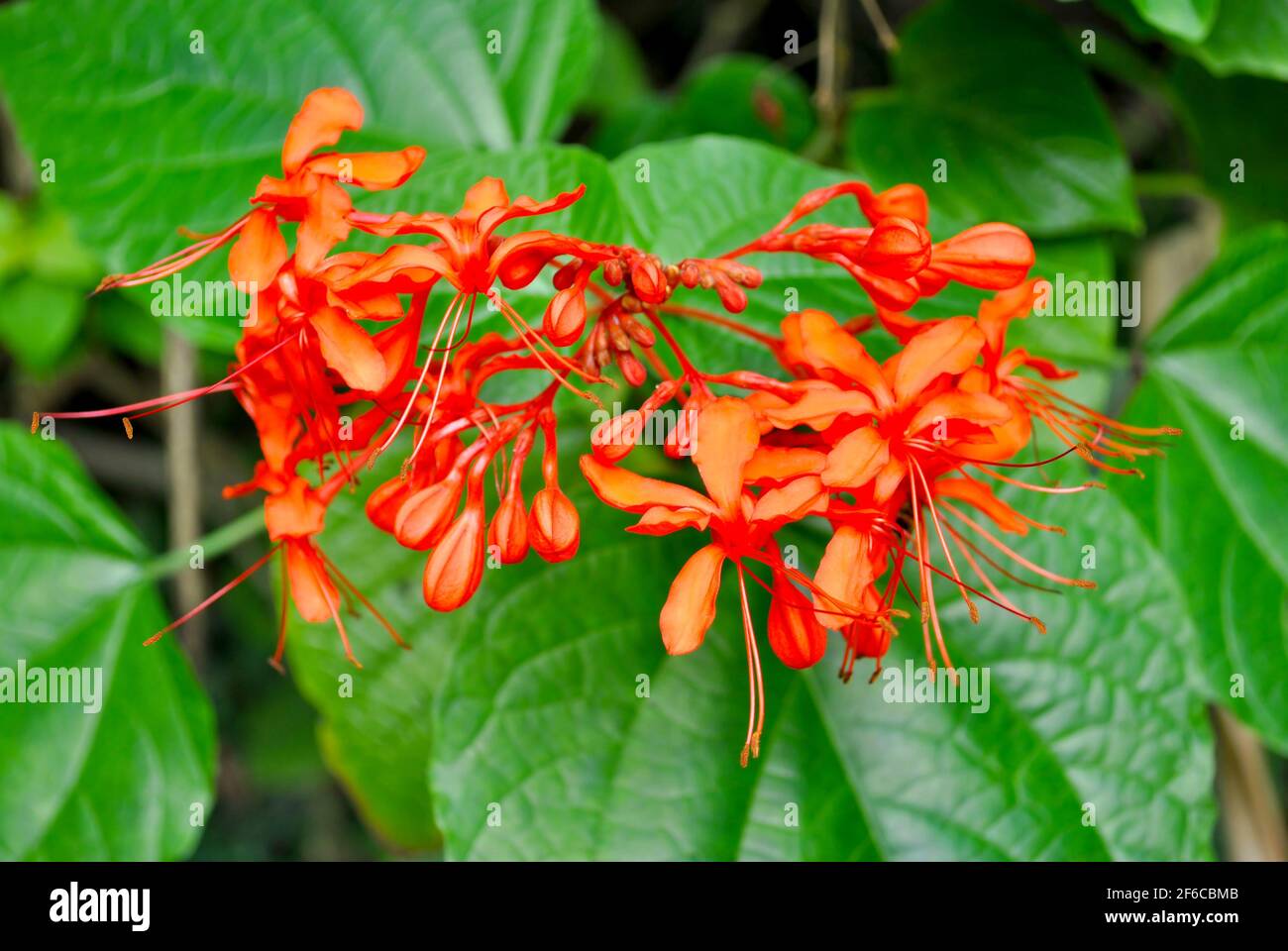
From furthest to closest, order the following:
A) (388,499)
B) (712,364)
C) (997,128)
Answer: (997,128) → (712,364) → (388,499)

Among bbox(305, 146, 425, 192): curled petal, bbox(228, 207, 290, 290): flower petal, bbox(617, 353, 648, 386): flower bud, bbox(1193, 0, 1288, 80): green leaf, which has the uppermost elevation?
bbox(1193, 0, 1288, 80): green leaf

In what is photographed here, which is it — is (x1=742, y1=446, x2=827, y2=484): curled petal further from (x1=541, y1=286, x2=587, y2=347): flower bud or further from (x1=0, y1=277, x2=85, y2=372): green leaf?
(x1=0, y1=277, x2=85, y2=372): green leaf

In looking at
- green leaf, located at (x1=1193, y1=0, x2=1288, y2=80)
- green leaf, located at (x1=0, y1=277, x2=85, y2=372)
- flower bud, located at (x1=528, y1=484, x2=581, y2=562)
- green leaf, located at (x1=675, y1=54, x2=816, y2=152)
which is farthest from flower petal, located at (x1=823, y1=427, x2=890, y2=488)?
green leaf, located at (x1=0, y1=277, x2=85, y2=372)

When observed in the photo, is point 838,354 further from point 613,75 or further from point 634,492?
point 613,75

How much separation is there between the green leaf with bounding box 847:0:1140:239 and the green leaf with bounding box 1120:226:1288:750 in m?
0.16

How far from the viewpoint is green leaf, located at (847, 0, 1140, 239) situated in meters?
1.47

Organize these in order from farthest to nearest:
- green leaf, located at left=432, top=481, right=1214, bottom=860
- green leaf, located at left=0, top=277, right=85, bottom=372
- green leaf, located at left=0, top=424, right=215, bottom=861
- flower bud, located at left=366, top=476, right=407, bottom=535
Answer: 1. green leaf, located at left=0, top=277, right=85, bottom=372
2. green leaf, located at left=0, top=424, right=215, bottom=861
3. green leaf, located at left=432, top=481, right=1214, bottom=860
4. flower bud, located at left=366, top=476, right=407, bottom=535

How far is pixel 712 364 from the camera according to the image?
3.79 ft

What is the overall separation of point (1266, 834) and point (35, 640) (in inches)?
70.3

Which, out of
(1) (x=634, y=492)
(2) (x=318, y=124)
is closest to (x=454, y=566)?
(1) (x=634, y=492)

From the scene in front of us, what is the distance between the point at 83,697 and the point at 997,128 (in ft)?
4.91

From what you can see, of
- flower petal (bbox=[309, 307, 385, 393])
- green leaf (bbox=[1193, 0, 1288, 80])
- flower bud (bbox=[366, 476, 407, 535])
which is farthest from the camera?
green leaf (bbox=[1193, 0, 1288, 80])

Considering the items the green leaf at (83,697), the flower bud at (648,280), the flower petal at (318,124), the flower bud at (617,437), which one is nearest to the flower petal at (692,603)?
the flower bud at (617,437)
